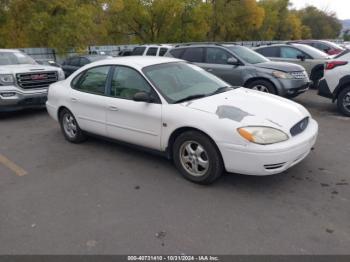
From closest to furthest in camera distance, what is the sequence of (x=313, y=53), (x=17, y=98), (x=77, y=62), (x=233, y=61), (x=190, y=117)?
(x=190, y=117) < (x=17, y=98) < (x=233, y=61) < (x=313, y=53) < (x=77, y=62)

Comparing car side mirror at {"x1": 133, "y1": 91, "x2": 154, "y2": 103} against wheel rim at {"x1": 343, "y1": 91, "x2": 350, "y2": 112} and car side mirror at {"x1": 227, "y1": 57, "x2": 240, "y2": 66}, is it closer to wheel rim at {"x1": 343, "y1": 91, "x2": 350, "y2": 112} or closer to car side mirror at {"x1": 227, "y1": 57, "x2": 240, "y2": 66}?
car side mirror at {"x1": 227, "y1": 57, "x2": 240, "y2": 66}

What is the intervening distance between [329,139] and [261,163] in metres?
2.76

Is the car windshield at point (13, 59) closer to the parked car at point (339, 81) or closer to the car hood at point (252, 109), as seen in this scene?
the car hood at point (252, 109)

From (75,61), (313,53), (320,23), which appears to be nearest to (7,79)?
(75,61)

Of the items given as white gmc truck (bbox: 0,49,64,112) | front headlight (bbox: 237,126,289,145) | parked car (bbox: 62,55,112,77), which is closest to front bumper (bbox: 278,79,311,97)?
front headlight (bbox: 237,126,289,145)

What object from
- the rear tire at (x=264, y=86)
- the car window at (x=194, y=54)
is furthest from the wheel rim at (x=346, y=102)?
the car window at (x=194, y=54)

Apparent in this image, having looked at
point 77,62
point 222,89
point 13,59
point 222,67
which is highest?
point 222,89

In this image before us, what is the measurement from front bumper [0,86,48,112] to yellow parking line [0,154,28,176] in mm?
2717

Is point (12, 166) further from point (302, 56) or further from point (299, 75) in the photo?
point (302, 56)

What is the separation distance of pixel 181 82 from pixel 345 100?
459 centimetres

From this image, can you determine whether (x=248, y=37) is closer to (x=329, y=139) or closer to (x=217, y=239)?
(x=329, y=139)

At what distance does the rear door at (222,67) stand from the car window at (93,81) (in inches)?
161

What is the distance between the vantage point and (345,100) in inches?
282

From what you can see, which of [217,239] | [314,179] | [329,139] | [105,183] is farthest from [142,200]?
[329,139]
